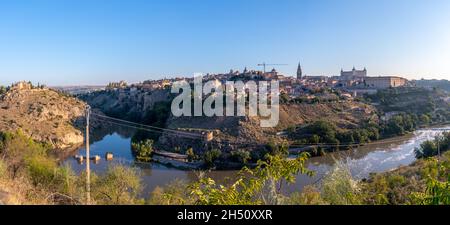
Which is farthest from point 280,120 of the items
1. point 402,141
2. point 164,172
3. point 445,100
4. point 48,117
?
point 445,100

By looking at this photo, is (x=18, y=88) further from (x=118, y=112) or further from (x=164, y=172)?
(x=164, y=172)

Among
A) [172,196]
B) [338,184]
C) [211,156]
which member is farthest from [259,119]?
[172,196]

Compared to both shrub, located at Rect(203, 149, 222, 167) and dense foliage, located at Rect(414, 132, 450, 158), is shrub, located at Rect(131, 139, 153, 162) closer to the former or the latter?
shrub, located at Rect(203, 149, 222, 167)

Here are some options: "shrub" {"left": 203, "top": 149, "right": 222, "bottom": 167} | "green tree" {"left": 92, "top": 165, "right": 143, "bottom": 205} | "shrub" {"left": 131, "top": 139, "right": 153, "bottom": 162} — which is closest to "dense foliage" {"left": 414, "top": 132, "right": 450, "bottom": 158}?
"shrub" {"left": 203, "top": 149, "right": 222, "bottom": 167}

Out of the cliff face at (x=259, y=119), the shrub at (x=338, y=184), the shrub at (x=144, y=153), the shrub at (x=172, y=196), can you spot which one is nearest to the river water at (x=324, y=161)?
the shrub at (x=144, y=153)
